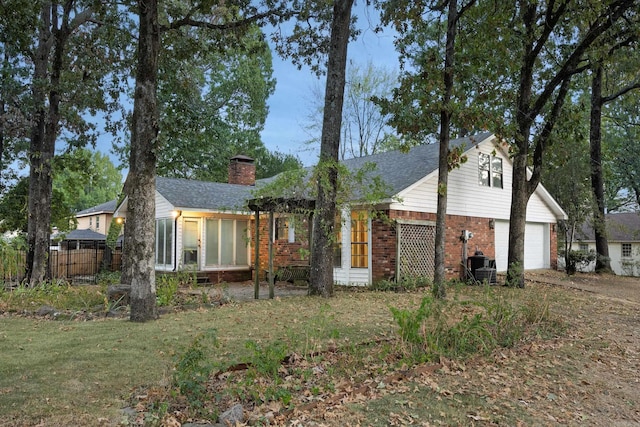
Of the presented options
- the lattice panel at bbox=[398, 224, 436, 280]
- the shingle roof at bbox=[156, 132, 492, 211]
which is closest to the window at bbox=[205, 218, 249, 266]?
the shingle roof at bbox=[156, 132, 492, 211]

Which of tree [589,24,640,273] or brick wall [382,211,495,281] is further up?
tree [589,24,640,273]

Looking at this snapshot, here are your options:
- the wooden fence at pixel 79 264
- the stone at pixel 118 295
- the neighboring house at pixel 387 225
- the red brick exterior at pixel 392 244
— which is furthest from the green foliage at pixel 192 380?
the wooden fence at pixel 79 264

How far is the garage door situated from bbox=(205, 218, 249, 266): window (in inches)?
379

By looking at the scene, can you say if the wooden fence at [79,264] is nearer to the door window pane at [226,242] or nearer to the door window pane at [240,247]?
the door window pane at [226,242]

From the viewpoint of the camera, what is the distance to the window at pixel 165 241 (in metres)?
15.4

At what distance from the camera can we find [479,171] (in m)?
16.4

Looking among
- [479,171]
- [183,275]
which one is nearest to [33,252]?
[183,275]

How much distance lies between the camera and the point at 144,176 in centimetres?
754

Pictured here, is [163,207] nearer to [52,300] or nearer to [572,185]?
[52,300]

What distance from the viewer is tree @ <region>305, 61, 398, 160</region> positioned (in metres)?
30.8

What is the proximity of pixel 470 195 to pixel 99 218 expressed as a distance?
21277 millimetres

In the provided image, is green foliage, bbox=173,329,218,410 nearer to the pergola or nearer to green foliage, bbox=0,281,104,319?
green foliage, bbox=0,281,104,319

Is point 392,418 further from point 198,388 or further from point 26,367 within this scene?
point 26,367

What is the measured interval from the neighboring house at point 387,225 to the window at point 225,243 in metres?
0.04
